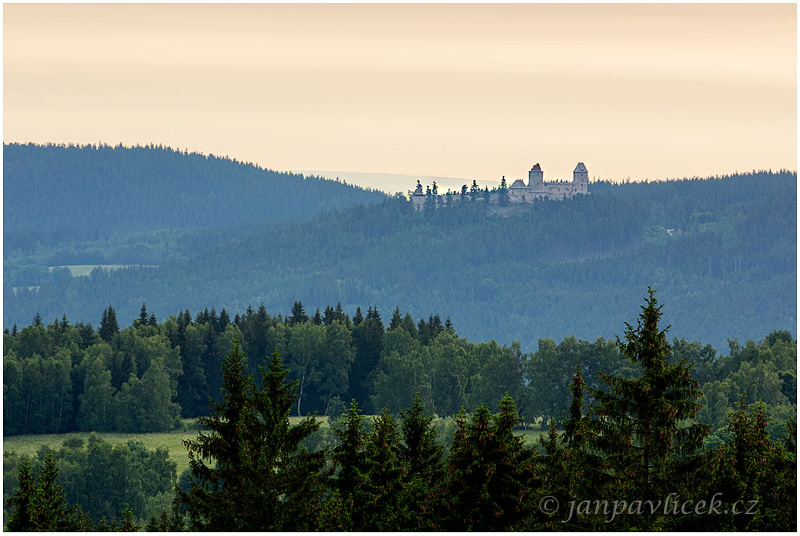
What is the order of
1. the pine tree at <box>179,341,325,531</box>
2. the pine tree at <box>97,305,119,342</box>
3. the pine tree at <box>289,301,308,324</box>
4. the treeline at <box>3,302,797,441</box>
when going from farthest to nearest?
1. the pine tree at <box>289,301,308,324</box>
2. the pine tree at <box>97,305,119,342</box>
3. the treeline at <box>3,302,797,441</box>
4. the pine tree at <box>179,341,325,531</box>

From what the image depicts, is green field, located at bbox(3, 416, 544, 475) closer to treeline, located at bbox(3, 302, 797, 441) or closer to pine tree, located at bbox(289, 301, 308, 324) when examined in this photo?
treeline, located at bbox(3, 302, 797, 441)

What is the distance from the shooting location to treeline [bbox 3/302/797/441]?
14838 centimetres

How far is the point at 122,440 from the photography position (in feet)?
461

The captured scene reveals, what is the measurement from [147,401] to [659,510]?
119 metres

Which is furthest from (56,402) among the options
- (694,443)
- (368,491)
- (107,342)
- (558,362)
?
(694,443)

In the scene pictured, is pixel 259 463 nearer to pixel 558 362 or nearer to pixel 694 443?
pixel 694 443

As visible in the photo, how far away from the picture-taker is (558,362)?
512 ft

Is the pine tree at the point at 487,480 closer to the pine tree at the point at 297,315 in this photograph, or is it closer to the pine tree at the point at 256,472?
the pine tree at the point at 256,472

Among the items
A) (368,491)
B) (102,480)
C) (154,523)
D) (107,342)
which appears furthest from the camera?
(107,342)

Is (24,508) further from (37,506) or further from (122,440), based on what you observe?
(122,440)

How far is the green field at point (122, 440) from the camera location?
439 ft

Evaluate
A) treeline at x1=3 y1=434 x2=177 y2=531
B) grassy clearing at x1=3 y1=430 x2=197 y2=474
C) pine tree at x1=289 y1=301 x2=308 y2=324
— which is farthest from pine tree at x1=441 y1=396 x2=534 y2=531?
pine tree at x1=289 y1=301 x2=308 y2=324

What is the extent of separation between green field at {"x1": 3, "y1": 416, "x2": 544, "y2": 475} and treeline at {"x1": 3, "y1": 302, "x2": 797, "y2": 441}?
245 cm

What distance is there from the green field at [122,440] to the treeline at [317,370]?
8.05 ft
